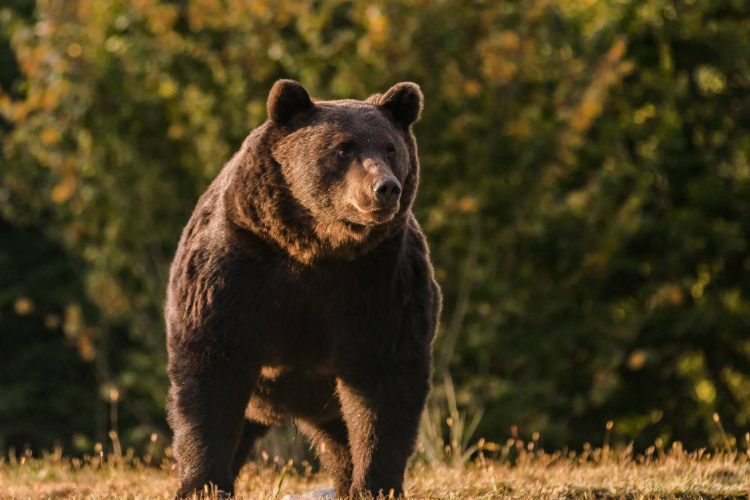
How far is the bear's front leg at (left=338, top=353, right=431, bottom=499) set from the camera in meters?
5.64

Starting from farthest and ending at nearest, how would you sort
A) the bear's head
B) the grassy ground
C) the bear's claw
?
the bear's claw, the grassy ground, the bear's head

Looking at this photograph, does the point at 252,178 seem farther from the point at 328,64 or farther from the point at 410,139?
the point at 328,64

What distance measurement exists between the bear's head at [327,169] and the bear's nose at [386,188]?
0.12 meters

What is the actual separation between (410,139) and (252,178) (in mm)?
785

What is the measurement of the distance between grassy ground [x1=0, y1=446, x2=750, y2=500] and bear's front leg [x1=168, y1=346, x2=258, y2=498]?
0.20 meters

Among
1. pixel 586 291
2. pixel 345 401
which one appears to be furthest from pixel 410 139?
pixel 586 291

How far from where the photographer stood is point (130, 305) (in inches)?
627

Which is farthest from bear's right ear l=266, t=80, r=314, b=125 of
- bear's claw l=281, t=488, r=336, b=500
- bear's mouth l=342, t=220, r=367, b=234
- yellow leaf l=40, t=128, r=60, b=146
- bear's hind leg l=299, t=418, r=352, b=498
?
yellow leaf l=40, t=128, r=60, b=146

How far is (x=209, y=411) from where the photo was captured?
564 centimetres

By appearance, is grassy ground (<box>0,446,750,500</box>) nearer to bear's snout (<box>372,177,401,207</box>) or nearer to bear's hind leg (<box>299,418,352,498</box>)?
bear's hind leg (<box>299,418,352,498</box>)

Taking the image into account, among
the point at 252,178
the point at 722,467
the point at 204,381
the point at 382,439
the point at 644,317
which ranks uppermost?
the point at 252,178

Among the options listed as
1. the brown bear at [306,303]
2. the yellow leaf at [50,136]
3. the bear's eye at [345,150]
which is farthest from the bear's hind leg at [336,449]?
the yellow leaf at [50,136]

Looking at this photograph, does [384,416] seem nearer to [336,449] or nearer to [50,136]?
[336,449]

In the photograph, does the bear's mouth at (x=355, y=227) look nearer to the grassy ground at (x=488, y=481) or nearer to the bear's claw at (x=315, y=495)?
the grassy ground at (x=488, y=481)
